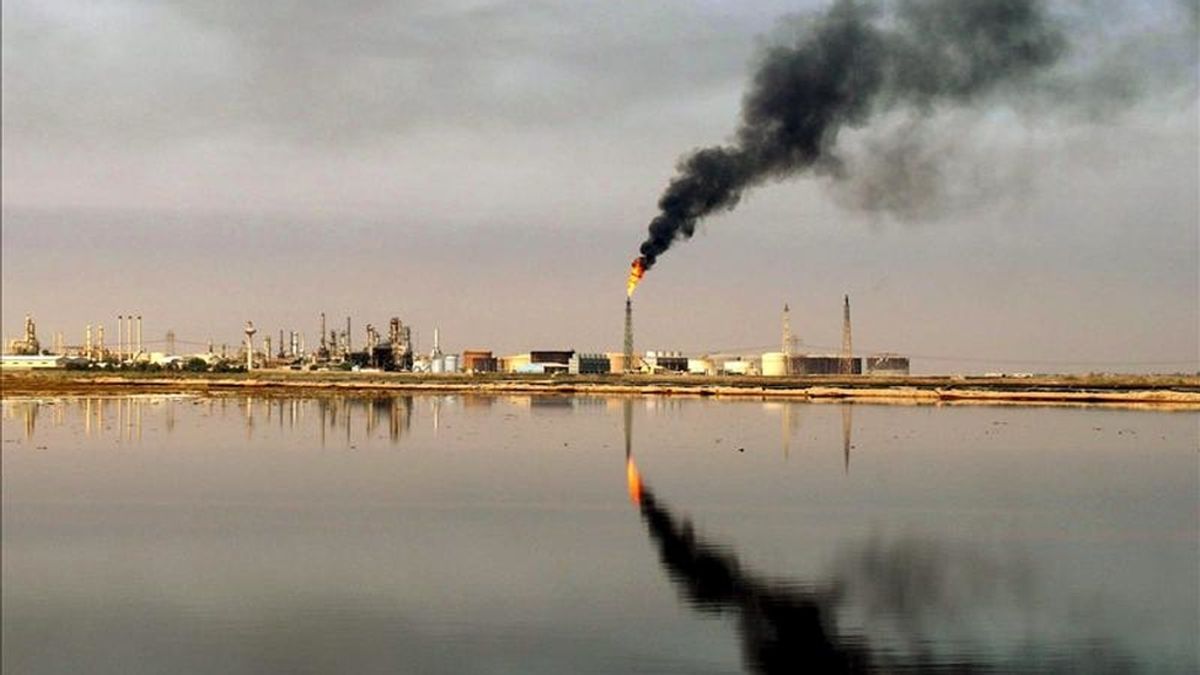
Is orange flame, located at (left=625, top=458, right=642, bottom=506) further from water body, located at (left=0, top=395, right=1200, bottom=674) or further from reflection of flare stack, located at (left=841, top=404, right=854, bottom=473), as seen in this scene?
reflection of flare stack, located at (left=841, top=404, right=854, bottom=473)

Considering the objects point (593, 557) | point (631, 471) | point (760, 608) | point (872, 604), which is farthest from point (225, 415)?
point (872, 604)

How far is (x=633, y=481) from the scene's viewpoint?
4028cm

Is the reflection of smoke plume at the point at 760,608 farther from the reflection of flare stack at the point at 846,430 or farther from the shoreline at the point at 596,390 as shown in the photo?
the shoreline at the point at 596,390

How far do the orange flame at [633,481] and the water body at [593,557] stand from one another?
197 mm

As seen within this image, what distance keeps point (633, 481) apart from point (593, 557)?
14684 millimetres

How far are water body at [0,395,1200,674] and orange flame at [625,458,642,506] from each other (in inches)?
7.7

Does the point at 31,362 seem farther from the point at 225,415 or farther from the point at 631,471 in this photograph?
the point at 631,471

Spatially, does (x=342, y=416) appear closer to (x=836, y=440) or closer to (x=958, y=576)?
(x=836, y=440)

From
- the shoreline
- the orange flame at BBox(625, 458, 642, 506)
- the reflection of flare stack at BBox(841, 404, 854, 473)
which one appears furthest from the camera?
the shoreline

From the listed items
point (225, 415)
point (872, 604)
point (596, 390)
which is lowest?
point (872, 604)

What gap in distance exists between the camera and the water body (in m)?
18.0

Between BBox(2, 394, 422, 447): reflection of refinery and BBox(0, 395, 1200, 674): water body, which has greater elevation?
BBox(2, 394, 422, 447): reflection of refinery


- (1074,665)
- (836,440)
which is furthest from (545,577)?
(836,440)

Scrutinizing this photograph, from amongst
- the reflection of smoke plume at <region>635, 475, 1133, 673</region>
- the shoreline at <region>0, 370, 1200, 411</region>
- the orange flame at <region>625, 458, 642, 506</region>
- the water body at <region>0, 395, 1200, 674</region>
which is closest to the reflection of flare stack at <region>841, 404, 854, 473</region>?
the water body at <region>0, 395, 1200, 674</region>
